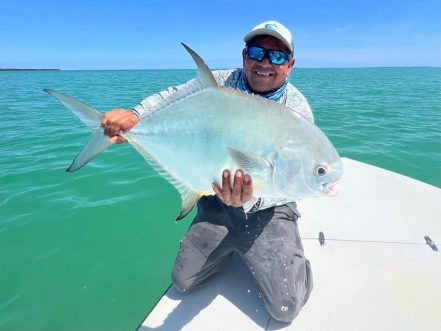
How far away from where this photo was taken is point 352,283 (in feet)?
8.34

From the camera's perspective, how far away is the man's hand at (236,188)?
182cm

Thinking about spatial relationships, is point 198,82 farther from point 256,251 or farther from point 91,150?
point 256,251

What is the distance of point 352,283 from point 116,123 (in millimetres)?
2055

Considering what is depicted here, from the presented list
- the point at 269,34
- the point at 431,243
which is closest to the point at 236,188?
the point at 269,34

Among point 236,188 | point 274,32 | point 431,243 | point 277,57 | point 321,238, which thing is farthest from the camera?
point 321,238

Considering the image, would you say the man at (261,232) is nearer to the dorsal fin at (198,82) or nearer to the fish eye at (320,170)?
the dorsal fin at (198,82)

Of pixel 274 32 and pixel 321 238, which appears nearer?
pixel 274 32

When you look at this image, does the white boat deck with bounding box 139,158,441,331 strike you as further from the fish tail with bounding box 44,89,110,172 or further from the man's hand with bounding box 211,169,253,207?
the fish tail with bounding box 44,89,110,172

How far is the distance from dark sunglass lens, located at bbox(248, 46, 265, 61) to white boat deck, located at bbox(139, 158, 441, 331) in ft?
5.51

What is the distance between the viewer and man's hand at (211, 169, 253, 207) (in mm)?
1818

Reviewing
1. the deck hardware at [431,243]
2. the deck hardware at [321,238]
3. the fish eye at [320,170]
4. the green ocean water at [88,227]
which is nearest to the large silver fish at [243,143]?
the fish eye at [320,170]

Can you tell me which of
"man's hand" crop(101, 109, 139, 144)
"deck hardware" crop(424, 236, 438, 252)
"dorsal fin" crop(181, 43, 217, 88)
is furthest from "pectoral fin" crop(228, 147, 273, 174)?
"deck hardware" crop(424, 236, 438, 252)

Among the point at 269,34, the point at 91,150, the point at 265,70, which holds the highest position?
the point at 269,34

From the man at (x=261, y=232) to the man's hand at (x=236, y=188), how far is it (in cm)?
39
